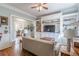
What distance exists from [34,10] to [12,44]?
863 mm

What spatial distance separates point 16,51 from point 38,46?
19.1 inches

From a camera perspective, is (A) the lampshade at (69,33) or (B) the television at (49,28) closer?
(A) the lampshade at (69,33)

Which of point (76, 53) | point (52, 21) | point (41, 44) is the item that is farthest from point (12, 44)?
point (76, 53)

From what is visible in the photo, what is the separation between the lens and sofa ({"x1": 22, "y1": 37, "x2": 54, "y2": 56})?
174 centimetres

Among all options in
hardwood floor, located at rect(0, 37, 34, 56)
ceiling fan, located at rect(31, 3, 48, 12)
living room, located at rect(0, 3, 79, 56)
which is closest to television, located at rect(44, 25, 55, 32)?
living room, located at rect(0, 3, 79, 56)

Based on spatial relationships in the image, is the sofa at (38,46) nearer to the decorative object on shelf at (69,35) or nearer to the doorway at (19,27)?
the doorway at (19,27)

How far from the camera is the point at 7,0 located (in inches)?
66.3

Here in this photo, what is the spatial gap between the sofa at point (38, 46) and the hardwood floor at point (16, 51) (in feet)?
0.30

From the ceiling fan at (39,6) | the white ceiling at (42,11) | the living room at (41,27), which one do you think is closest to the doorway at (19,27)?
the living room at (41,27)

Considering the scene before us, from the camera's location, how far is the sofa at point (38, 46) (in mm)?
→ 1743

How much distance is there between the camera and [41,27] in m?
1.86

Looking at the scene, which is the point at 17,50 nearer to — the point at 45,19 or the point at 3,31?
the point at 3,31

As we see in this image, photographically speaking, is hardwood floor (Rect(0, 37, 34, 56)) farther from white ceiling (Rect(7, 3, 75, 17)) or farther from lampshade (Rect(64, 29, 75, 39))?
lampshade (Rect(64, 29, 75, 39))

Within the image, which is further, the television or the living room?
the television
